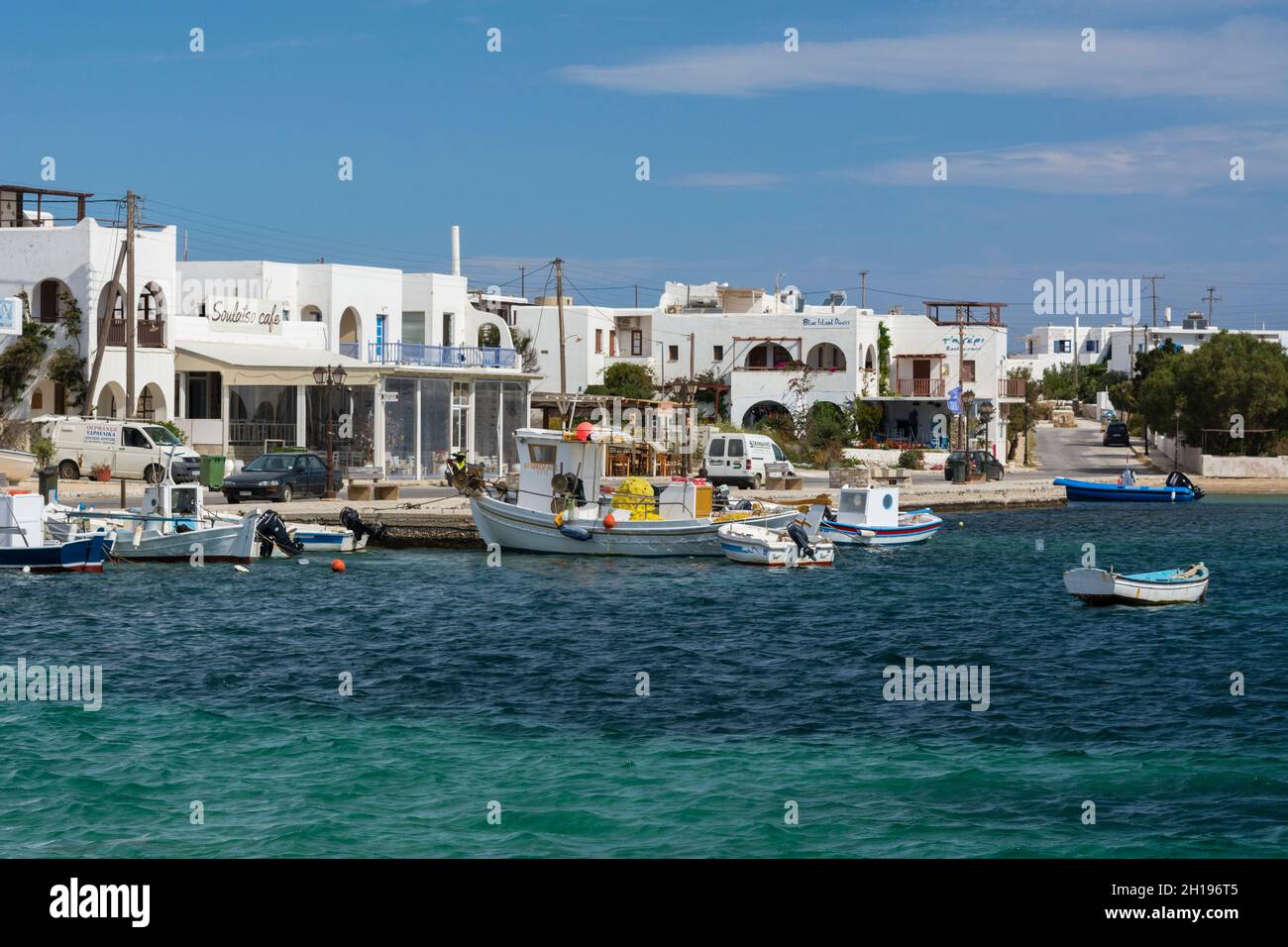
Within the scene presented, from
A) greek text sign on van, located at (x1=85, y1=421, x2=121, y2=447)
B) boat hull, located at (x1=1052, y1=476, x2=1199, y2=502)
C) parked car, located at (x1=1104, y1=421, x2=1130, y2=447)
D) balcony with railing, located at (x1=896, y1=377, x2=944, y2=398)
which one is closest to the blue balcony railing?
greek text sign on van, located at (x1=85, y1=421, x2=121, y2=447)

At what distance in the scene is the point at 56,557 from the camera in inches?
1249

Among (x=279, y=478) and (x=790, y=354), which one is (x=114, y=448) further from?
(x=790, y=354)

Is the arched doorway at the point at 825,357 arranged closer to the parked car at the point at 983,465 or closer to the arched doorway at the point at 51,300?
the parked car at the point at 983,465

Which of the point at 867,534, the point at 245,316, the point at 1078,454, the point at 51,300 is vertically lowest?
the point at 867,534

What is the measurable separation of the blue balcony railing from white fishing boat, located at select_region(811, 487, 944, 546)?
18061 millimetres

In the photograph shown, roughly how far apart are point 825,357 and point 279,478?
39700 mm

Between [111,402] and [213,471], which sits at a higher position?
[111,402]

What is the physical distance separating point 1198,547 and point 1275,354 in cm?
3405

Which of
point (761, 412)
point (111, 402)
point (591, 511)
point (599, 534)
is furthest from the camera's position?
point (761, 412)

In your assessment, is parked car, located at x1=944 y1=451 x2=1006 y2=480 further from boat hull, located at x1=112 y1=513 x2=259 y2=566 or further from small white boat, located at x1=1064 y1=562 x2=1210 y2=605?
boat hull, located at x1=112 y1=513 x2=259 y2=566

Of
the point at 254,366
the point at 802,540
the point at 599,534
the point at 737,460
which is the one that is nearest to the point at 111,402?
the point at 254,366

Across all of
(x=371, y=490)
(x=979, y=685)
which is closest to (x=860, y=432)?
(x=371, y=490)
